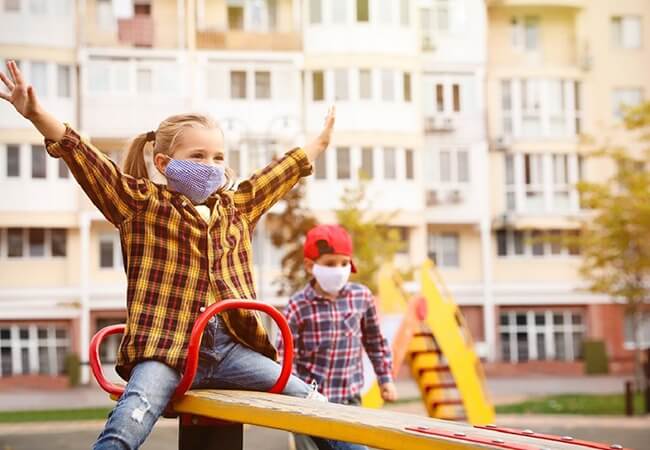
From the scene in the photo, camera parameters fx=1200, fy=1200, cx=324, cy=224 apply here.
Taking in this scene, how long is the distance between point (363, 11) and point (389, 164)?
3940 mm

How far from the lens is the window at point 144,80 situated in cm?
2916

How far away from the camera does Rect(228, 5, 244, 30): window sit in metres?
30.4

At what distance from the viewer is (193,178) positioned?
141 inches

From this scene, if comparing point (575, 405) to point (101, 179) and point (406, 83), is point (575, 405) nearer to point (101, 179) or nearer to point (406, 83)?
point (406, 83)

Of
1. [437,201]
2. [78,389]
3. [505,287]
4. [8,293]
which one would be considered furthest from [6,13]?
[505,287]

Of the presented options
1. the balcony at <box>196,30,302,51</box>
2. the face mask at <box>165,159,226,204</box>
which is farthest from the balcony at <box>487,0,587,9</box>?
the face mask at <box>165,159,226,204</box>

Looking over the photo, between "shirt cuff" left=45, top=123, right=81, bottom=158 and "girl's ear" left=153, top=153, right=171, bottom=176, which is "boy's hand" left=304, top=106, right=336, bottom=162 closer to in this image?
"girl's ear" left=153, top=153, right=171, bottom=176

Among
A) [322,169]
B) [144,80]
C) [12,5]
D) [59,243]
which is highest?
[12,5]

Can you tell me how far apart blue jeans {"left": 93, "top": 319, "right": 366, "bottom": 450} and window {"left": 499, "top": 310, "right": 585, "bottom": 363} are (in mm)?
28314

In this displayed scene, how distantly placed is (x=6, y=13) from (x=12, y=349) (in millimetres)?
8179

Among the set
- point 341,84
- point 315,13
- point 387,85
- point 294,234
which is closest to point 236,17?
point 315,13

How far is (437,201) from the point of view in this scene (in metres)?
31.7

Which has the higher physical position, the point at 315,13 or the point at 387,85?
the point at 315,13

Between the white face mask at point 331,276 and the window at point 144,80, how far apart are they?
24098 millimetres
